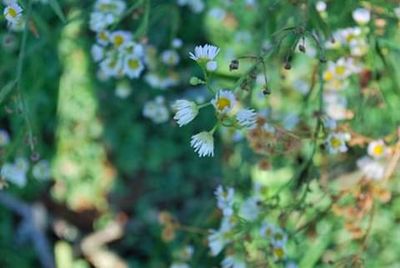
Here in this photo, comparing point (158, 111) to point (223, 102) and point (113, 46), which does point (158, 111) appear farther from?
point (223, 102)

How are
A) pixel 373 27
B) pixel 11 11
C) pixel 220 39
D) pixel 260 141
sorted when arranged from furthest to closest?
pixel 220 39
pixel 373 27
pixel 260 141
pixel 11 11

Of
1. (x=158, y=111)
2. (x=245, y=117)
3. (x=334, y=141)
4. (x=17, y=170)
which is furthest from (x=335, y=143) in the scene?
(x=17, y=170)

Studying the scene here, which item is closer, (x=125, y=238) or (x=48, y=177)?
(x=48, y=177)

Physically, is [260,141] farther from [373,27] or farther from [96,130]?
[96,130]

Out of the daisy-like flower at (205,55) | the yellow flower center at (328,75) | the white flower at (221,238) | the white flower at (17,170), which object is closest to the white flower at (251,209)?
the white flower at (221,238)

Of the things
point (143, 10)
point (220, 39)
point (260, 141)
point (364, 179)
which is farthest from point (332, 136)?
point (220, 39)

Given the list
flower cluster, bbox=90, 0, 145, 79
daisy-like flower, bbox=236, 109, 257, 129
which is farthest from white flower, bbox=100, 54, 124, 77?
daisy-like flower, bbox=236, 109, 257, 129
